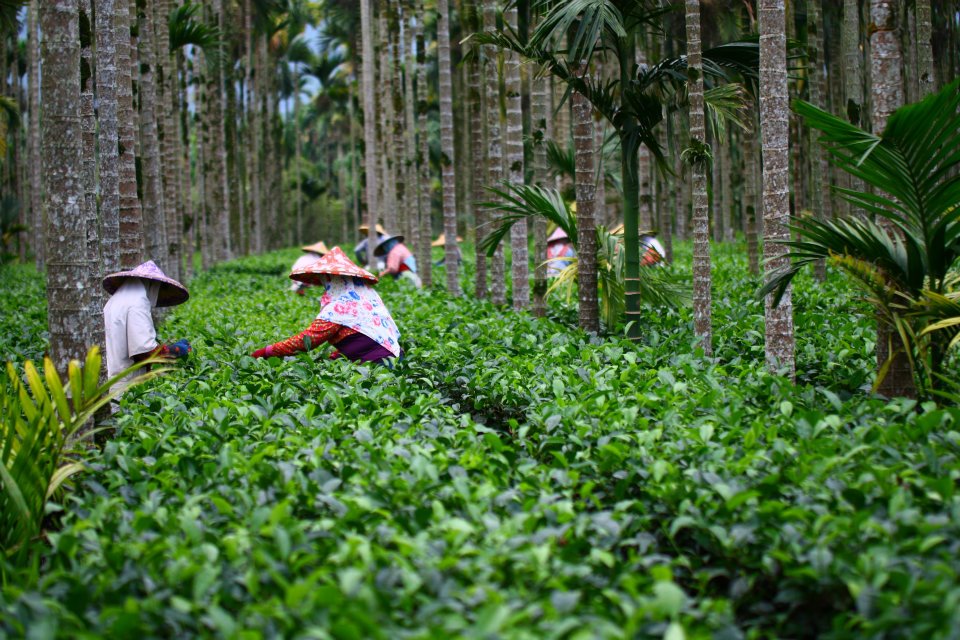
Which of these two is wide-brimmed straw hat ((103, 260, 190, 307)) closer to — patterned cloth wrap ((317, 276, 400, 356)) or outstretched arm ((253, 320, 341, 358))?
outstretched arm ((253, 320, 341, 358))

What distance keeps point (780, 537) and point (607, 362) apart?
9.47 ft

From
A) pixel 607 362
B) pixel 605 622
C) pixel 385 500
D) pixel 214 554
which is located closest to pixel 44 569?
pixel 214 554

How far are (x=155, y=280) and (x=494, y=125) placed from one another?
535 cm

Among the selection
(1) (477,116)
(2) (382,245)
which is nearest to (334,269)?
(1) (477,116)

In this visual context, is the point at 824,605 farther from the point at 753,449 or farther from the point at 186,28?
the point at 186,28

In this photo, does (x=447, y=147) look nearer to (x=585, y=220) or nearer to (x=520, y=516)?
(x=585, y=220)

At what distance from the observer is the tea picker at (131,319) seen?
6.20 m

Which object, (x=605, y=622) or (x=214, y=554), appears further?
(x=214, y=554)

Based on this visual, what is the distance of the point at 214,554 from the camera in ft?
9.99

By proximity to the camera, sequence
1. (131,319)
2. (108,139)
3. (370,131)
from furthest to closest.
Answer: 1. (370,131)
2. (108,139)
3. (131,319)

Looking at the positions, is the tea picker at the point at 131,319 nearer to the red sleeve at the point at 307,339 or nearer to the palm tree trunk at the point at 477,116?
the red sleeve at the point at 307,339

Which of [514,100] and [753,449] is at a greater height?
[514,100]

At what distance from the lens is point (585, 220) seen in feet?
26.8

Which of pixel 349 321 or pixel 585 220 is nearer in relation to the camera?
pixel 349 321
